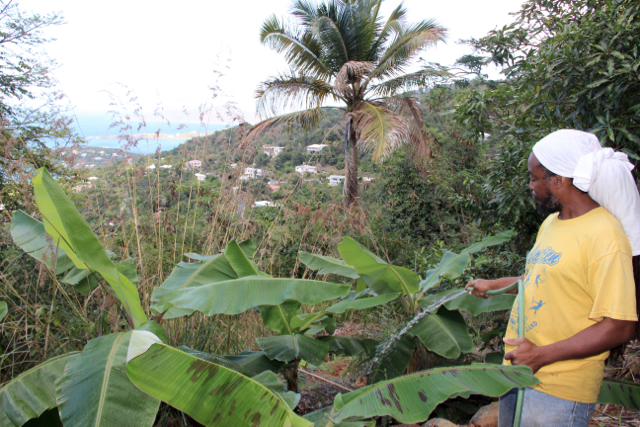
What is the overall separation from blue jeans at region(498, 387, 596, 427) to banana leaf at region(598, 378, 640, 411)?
0.69m

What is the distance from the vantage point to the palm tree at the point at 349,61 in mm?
10773

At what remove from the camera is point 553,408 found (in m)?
1.51

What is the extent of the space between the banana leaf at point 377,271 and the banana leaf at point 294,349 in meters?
0.56

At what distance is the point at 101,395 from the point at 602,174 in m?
2.12

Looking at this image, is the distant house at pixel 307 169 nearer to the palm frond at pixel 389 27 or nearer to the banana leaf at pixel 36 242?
the banana leaf at pixel 36 242

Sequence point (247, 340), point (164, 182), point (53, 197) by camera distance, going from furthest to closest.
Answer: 1. point (164, 182)
2. point (247, 340)
3. point (53, 197)

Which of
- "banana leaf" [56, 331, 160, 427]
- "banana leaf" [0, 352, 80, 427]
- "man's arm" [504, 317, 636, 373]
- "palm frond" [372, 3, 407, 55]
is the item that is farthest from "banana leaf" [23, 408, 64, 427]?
"palm frond" [372, 3, 407, 55]

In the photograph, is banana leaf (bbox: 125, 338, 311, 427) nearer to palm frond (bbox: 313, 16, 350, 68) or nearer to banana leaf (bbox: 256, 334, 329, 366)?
banana leaf (bbox: 256, 334, 329, 366)

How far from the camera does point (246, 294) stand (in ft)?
7.12

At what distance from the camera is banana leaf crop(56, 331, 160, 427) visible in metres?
1.36

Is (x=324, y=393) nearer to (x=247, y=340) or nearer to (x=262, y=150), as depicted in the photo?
(x=247, y=340)

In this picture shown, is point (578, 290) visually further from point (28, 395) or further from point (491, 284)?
point (28, 395)

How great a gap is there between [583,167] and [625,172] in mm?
149

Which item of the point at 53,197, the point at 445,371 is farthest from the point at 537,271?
the point at 53,197
